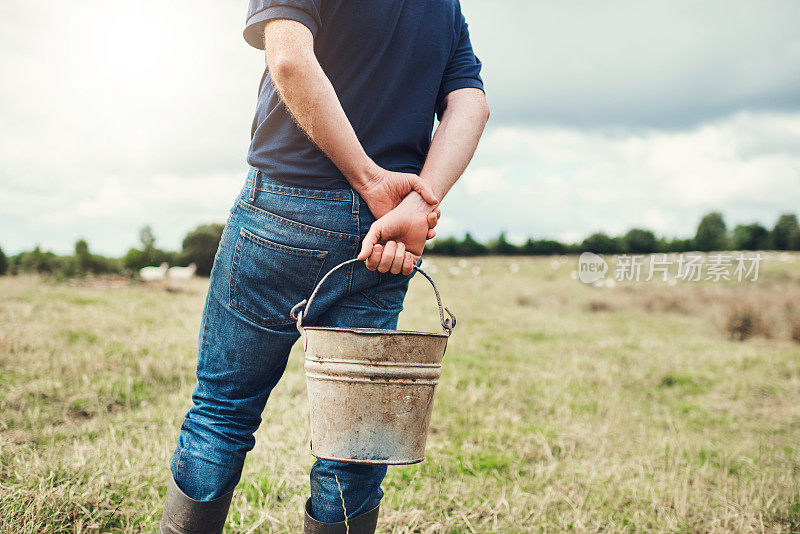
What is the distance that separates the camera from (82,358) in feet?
16.0

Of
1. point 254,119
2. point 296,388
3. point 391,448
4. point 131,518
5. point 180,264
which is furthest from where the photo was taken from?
point 180,264

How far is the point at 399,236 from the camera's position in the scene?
1590mm

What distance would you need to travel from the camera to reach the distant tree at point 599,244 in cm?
3809

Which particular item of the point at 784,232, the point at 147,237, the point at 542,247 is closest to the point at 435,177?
the point at 147,237

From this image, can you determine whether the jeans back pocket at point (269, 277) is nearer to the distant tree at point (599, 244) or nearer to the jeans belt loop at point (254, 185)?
the jeans belt loop at point (254, 185)

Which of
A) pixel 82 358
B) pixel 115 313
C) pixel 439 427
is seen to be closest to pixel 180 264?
pixel 115 313

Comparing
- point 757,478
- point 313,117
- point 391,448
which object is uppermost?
point 313,117

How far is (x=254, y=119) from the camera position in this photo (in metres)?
1.77

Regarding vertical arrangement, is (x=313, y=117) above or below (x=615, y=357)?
above

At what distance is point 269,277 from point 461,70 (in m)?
0.97

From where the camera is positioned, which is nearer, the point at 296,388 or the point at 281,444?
the point at 281,444

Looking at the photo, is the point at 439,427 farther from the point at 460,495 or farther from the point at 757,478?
the point at 757,478

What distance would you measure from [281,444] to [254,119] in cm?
223

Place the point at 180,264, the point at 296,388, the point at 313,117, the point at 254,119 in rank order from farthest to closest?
the point at 180,264
the point at 296,388
the point at 254,119
the point at 313,117
